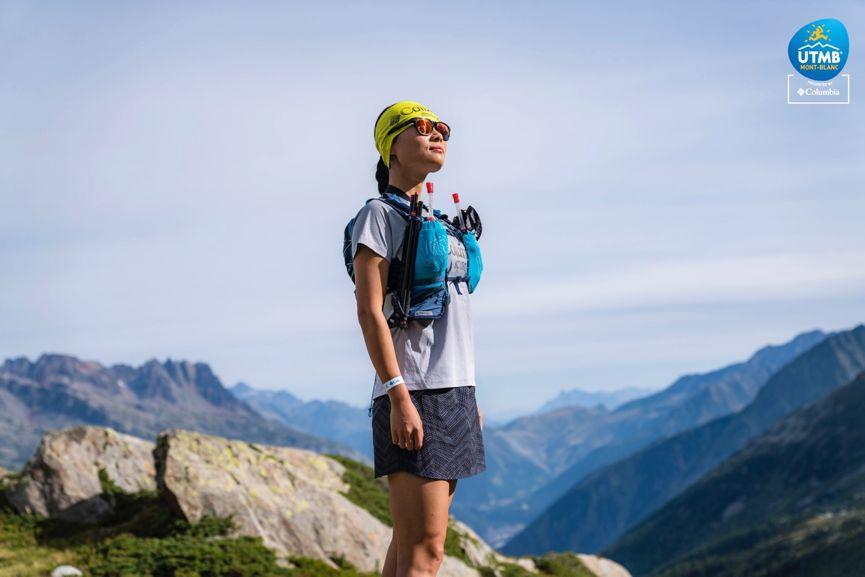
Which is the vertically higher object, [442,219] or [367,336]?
[442,219]

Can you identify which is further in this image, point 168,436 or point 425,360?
point 168,436

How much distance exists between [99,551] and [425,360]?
11.8m

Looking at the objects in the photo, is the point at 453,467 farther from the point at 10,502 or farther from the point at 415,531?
the point at 10,502

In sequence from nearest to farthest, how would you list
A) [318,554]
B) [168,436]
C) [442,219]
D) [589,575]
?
[442,219], [318,554], [168,436], [589,575]

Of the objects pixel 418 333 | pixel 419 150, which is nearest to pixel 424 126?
pixel 419 150

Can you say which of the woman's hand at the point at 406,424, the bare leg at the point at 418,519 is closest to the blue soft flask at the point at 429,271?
the woman's hand at the point at 406,424

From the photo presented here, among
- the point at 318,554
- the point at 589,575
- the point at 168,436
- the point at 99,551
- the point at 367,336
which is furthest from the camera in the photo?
the point at 589,575

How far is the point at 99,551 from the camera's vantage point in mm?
15422

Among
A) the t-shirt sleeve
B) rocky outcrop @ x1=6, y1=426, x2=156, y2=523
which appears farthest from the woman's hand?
rocky outcrop @ x1=6, y1=426, x2=156, y2=523

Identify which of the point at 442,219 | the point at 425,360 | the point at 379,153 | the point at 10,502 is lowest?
the point at 10,502

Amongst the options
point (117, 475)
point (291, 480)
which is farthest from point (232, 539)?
point (117, 475)

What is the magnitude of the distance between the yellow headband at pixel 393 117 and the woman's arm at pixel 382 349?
A: 43.3 inches

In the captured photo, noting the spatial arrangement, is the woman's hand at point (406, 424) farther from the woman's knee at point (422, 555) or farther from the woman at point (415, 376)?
the woman's knee at point (422, 555)

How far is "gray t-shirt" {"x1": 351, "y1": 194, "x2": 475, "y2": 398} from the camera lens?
6301 millimetres
